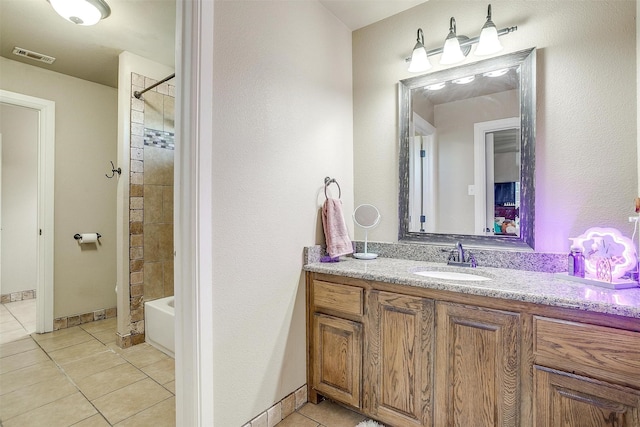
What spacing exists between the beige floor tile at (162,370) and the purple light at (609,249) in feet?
8.29

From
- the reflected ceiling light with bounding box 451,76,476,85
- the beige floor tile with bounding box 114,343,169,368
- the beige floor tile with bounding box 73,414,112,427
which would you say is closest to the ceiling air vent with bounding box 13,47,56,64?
the beige floor tile with bounding box 114,343,169,368

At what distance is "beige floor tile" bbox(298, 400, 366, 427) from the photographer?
168 centimetres

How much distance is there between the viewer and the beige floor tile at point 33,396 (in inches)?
69.1

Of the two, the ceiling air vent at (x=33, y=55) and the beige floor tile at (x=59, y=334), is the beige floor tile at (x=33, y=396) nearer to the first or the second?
the beige floor tile at (x=59, y=334)

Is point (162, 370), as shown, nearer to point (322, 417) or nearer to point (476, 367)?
point (322, 417)

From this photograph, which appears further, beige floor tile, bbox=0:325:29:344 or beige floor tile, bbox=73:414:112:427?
beige floor tile, bbox=0:325:29:344

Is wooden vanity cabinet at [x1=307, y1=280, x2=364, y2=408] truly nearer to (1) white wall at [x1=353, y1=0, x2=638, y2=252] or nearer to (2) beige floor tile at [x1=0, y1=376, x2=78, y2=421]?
(1) white wall at [x1=353, y1=0, x2=638, y2=252]

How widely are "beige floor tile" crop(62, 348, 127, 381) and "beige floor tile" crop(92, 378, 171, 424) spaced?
0.39 meters

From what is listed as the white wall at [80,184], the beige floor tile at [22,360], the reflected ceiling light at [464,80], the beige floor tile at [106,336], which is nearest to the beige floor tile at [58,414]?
the beige floor tile at [22,360]

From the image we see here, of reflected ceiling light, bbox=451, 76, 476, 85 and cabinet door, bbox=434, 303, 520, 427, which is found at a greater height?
reflected ceiling light, bbox=451, 76, 476, 85

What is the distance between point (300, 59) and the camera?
1.87 m

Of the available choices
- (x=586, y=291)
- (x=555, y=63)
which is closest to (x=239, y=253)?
(x=586, y=291)

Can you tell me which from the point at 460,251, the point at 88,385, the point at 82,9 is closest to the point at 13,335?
the point at 88,385

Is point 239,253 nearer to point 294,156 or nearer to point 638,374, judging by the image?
point 294,156
